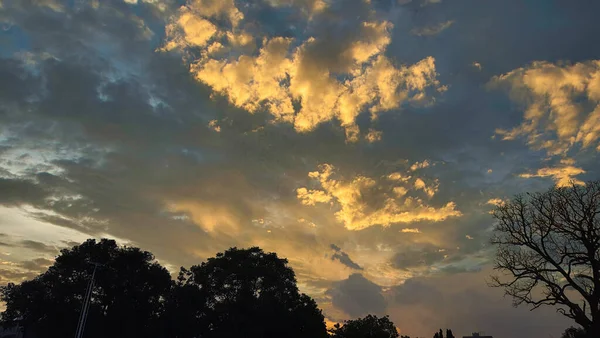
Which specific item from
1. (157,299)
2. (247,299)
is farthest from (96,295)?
(247,299)

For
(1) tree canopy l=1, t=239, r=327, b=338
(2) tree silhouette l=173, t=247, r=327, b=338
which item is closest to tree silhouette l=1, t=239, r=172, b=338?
(1) tree canopy l=1, t=239, r=327, b=338

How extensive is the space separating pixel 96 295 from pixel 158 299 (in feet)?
31.7

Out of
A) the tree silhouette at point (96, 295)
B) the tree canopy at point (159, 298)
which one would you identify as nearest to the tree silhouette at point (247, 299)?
the tree canopy at point (159, 298)

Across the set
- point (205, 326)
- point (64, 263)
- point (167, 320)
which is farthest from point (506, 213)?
point (64, 263)

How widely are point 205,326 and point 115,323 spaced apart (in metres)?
13.7

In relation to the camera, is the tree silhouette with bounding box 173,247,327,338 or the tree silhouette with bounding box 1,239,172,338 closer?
the tree silhouette with bounding box 1,239,172,338

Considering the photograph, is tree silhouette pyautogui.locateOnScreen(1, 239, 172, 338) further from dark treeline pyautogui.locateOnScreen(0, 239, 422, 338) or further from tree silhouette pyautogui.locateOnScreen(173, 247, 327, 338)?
tree silhouette pyautogui.locateOnScreen(173, 247, 327, 338)

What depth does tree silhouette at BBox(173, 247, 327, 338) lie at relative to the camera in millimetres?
60688

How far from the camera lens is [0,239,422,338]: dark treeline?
5749cm

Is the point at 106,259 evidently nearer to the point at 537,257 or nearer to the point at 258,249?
the point at 258,249

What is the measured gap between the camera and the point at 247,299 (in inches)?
2493

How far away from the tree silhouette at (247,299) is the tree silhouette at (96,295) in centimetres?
552

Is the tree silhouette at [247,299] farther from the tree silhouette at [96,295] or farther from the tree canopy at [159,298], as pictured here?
the tree silhouette at [96,295]

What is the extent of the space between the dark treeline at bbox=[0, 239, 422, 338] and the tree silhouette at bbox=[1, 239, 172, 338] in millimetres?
131
